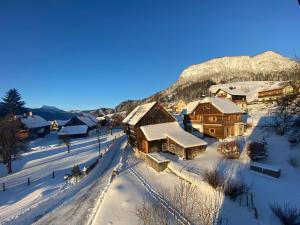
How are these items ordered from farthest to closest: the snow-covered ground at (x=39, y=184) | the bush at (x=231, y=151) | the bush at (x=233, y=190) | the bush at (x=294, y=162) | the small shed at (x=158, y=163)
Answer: the bush at (x=231, y=151) < the small shed at (x=158, y=163) < the bush at (x=294, y=162) < the snow-covered ground at (x=39, y=184) < the bush at (x=233, y=190)

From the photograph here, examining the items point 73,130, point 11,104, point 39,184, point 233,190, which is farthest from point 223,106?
point 11,104

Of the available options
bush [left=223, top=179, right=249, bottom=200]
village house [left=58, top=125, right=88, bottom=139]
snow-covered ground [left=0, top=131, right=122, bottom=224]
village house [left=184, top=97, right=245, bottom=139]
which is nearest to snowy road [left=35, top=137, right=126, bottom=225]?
snow-covered ground [left=0, top=131, right=122, bottom=224]

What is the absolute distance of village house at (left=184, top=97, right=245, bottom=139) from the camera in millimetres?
41562

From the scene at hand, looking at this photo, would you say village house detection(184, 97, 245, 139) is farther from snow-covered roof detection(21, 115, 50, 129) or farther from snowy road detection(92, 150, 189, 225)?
snow-covered roof detection(21, 115, 50, 129)

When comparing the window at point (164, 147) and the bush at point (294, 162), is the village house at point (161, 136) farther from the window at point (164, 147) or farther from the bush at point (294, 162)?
the bush at point (294, 162)

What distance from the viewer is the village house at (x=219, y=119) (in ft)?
136

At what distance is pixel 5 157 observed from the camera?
44.7 meters

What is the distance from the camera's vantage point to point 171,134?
37625mm

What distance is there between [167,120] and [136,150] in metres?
7.73

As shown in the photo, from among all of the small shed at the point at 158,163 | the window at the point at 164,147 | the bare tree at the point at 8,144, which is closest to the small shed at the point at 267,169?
the small shed at the point at 158,163

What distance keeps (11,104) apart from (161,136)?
8277cm

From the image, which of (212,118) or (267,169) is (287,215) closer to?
(267,169)

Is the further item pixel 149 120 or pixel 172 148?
pixel 149 120

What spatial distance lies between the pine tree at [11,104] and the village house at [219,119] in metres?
80.9
